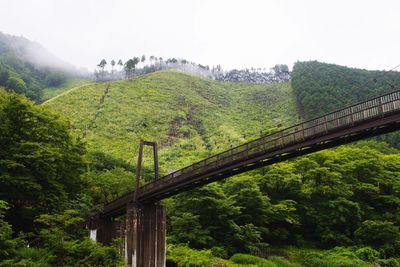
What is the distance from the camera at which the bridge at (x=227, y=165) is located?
16703 mm

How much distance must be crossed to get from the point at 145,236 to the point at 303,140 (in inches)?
512

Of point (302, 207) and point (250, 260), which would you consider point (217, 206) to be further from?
point (302, 207)

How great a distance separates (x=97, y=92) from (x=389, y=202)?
76.1m

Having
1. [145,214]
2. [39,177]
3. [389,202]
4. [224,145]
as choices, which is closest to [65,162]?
[39,177]

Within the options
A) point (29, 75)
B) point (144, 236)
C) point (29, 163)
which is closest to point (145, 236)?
point (144, 236)

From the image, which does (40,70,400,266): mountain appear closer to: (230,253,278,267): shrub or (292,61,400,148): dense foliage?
(230,253,278,267): shrub

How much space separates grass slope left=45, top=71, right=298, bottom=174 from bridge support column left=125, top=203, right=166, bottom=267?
27192 millimetres

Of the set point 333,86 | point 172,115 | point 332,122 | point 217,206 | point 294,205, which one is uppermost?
point 333,86

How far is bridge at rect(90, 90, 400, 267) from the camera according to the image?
16.7 m

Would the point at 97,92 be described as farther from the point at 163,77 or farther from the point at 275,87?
the point at 275,87

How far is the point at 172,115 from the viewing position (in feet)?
284

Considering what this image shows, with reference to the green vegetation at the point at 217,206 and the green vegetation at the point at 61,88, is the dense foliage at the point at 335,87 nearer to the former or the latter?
the green vegetation at the point at 217,206

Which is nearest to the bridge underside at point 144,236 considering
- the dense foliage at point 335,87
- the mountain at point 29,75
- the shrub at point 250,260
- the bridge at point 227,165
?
the bridge at point 227,165

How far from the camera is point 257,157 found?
21.0 m
